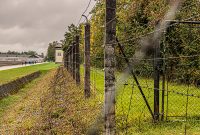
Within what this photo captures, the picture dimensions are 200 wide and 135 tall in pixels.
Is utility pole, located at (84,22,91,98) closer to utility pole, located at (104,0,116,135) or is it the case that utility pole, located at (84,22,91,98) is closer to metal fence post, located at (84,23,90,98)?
metal fence post, located at (84,23,90,98)

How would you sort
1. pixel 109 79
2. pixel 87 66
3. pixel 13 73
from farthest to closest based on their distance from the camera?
pixel 13 73, pixel 87 66, pixel 109 79

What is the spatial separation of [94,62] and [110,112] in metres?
11.4

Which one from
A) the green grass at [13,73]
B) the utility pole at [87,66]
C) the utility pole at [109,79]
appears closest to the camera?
the utility pole at [109,79]

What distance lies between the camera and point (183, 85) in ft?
48.3

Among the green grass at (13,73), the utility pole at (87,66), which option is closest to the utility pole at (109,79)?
the utility pole at (87,66)

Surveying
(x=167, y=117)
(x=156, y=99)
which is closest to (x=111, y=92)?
(x=156, y=99)

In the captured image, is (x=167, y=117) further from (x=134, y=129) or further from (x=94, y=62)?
(x=94, y=62)

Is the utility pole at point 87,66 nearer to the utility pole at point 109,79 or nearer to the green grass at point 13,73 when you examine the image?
the utility pole at point 109,79

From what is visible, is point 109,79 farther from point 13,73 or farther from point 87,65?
point 13,73

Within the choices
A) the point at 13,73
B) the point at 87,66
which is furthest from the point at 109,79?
the point at 13,73

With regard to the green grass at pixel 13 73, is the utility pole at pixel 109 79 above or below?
above

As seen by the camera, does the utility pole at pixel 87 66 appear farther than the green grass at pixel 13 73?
No

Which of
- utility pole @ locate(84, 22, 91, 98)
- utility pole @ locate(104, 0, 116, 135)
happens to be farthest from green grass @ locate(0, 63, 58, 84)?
utility pole @ locate(104, 0, 116, 135)

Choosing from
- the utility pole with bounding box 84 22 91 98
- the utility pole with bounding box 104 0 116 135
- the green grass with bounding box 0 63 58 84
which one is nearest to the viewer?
the utility pole with bounding box 104 0 116 135
